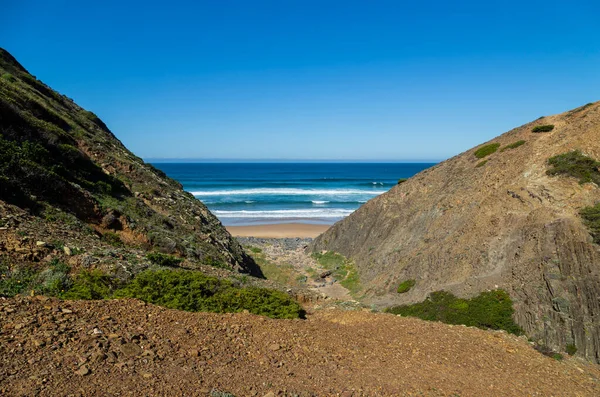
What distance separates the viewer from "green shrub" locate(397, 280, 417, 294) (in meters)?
20.4

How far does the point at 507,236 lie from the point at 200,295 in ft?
52.7

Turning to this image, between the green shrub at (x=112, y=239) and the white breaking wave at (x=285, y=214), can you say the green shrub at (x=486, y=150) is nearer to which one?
the green shrub at (x=112, y=239)

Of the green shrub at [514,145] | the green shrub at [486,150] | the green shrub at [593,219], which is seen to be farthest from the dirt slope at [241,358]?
the green shrub at [486,150]

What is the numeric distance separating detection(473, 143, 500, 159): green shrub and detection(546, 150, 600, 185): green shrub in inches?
275

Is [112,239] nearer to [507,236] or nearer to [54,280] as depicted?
[54,280]

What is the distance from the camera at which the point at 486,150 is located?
28875 millimetres

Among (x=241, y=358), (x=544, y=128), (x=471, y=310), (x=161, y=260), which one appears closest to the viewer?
(x=241, y=358)

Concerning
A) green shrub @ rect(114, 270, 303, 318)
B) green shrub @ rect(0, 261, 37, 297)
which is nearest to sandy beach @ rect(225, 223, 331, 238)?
green shrub @ rect(114, 270, 303, 318)

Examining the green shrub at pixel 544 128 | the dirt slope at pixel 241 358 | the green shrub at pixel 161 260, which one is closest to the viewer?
the dirt slope at pixel 241 358

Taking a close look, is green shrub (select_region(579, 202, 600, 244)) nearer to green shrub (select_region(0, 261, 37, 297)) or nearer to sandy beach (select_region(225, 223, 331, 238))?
green shrub (select_region(0, 261, 37, 297))

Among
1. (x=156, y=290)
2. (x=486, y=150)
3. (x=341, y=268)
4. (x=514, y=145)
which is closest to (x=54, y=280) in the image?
(x=156, y=290)

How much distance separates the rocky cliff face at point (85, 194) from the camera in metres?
13.0

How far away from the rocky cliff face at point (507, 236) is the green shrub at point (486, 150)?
412 mm

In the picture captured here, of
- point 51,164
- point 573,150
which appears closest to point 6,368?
point 51,164
